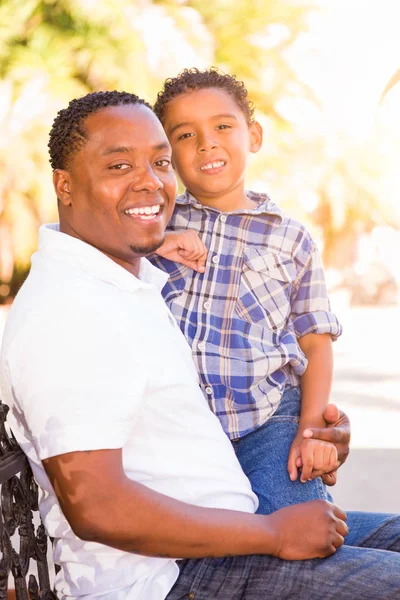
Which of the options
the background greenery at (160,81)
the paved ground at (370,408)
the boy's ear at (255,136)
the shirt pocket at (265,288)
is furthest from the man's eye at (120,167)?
the background greenery at (160,81)

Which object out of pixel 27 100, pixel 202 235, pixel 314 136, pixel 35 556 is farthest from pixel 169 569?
pixel 314 136

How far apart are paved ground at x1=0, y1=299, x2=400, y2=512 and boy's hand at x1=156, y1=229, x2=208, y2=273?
276cm

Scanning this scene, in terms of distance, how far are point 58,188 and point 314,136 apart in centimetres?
1292

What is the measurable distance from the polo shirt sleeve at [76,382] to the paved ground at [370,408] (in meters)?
3.50

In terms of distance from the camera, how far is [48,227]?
2.07 meters

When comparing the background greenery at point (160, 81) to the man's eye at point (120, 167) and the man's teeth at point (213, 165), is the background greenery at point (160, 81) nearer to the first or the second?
the man's teeth at point (213, 165)

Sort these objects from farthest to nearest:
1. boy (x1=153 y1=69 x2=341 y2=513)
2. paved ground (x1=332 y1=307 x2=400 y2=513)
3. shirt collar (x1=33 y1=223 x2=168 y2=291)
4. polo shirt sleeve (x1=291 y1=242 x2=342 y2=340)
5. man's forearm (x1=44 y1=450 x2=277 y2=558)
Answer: paved ground (x1=332 y1=307 x2=400 y2=513) < polo shirt sleeve (x1=291 y1=242 x2=342 y2=340) < boy (x1=153 y1=69 x2=341 y2=513) < shirt collar (x1=33 y1=223 x2=168 y2=291) < man's forearm (x1=44 y1=450 x2=277 y2=558)

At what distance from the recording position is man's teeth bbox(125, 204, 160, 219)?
6.85ft

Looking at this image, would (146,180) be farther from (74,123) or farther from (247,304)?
(247,304)

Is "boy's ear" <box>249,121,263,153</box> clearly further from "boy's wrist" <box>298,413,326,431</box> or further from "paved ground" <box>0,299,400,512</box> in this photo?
"paved ground" <box>0,299,400,512</box>

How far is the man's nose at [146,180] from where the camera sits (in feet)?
6.81

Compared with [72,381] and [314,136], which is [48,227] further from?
[314,136]

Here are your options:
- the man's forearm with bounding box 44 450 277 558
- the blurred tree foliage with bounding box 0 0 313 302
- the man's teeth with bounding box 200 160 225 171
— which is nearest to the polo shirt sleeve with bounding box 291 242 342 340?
the man's teeth with bounding box 200 160 225 171

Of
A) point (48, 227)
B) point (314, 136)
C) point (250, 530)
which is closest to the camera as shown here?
point (250, 530)
